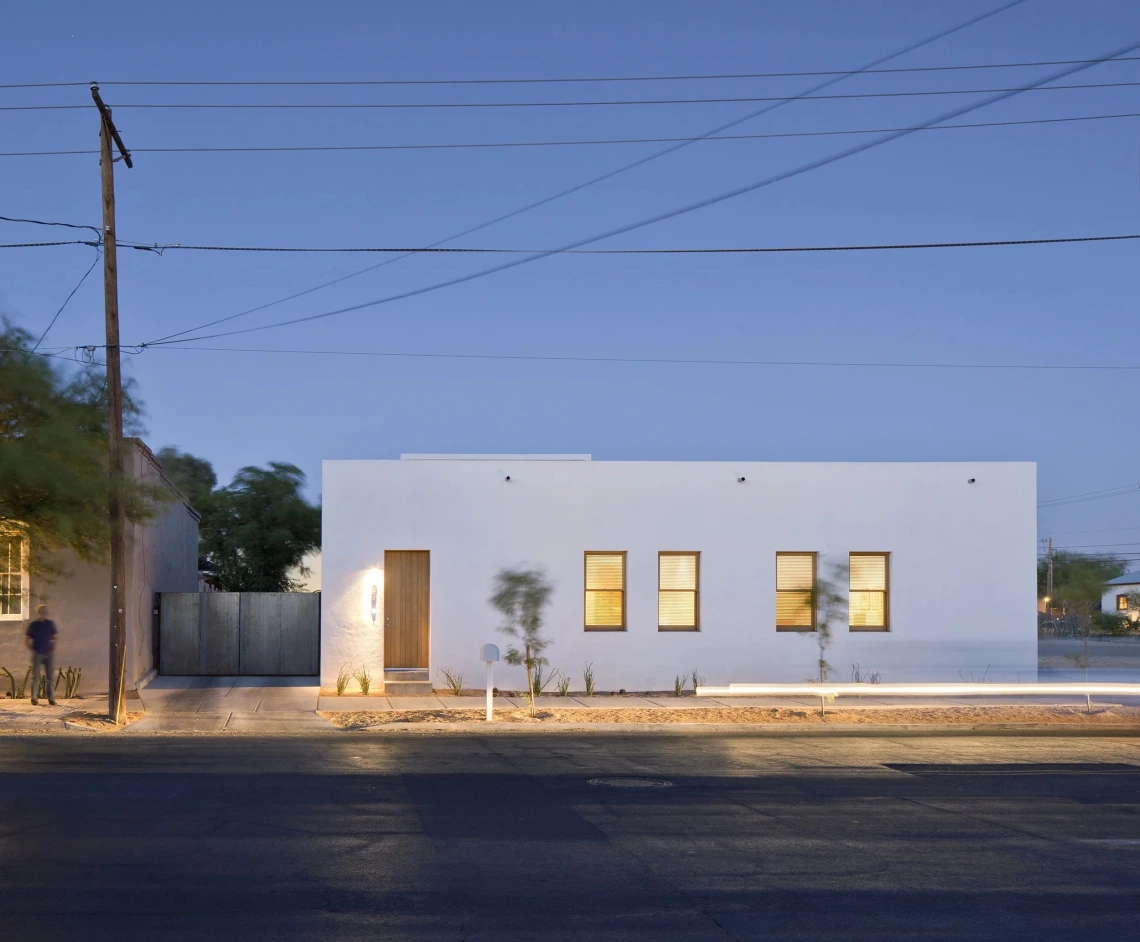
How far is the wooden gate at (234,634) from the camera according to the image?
26.7m

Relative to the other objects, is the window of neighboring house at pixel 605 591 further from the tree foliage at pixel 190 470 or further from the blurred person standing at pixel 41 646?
the tree foliage at pixel 190 470

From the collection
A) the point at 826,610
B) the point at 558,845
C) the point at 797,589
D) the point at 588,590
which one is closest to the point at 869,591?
the point at 797,589

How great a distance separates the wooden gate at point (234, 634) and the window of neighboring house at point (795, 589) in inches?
413

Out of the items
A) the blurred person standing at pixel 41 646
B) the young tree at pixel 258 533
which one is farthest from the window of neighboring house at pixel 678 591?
the young tree at pixel 258 533

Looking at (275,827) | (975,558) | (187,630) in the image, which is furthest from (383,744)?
(975,558)

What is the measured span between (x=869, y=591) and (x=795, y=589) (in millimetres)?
1660

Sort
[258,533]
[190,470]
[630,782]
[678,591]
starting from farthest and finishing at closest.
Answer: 1. [190,470]
2. [258,533]
3. [678,591]
4. [630,782]

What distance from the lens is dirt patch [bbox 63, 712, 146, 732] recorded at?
59.7 ft

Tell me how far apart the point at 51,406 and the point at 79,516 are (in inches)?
87.7

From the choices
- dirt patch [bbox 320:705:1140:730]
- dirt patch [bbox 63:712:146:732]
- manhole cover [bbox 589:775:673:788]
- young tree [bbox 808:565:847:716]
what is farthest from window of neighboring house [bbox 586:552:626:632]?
manhole cover [bbox 589:775:673:788]

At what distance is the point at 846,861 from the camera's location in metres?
9.38

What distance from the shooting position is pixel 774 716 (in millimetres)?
20562

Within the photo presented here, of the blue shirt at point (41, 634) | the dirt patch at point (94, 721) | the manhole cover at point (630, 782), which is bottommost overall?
the dirt patch at point (94, 721)

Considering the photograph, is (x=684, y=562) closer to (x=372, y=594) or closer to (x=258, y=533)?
(x=372, y=594)
